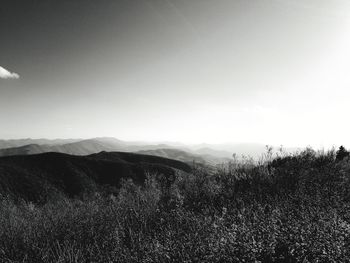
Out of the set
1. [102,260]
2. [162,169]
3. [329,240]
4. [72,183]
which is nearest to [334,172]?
[329,240]

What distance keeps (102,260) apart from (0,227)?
4787 mm

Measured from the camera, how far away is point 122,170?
44.0 m

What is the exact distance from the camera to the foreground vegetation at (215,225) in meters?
3.25

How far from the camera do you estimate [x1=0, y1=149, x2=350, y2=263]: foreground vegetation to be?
325cm

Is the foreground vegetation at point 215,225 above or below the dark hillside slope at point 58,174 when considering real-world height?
above

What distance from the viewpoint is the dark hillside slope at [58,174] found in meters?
30.0

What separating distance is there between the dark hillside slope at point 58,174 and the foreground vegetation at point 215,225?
1903 cm

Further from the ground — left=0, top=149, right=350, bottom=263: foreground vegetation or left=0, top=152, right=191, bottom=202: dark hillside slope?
left=0, top=149, right=350, bottom=263: foreground vegetation

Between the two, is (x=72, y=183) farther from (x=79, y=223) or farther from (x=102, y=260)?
(x=102, y=260)

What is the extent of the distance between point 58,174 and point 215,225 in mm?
38541

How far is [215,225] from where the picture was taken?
3529 mm

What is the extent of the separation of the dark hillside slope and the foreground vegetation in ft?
62.4

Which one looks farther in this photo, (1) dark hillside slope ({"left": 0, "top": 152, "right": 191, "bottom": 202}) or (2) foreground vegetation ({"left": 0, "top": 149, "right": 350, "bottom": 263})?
(1) dark hillside slope ({"left": 0, "top": 152, "right": 191, "bottom": 202})

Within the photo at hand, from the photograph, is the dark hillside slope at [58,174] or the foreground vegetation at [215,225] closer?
the foreground vegetation at [215,225]
